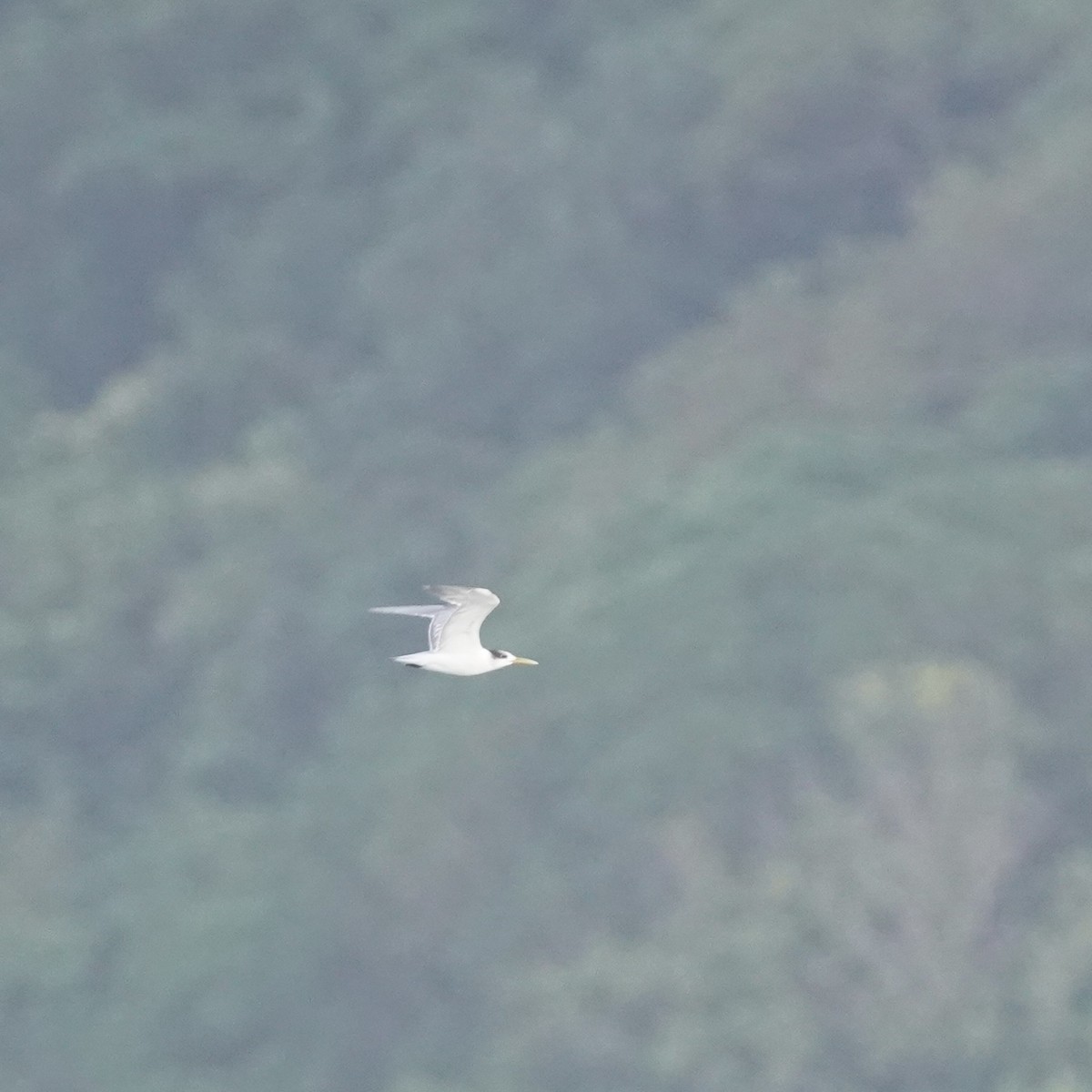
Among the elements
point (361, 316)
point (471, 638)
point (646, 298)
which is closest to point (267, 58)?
point (361, 316)

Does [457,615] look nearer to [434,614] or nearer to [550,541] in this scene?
[434,614]

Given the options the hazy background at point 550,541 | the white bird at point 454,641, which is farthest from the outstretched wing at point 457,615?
the hazy background at point 550,541

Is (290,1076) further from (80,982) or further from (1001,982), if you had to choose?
(1001,982)

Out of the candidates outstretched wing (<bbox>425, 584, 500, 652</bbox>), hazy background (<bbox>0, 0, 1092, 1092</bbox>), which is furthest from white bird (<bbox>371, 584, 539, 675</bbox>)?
hazy background (<bbox>0, 0, 1092, 1092</bbox>)

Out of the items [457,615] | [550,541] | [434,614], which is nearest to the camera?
[457,615]

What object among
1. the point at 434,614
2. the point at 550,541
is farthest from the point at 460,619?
the point at 550,541

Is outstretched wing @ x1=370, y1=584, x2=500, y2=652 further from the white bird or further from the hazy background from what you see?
the hazy background
